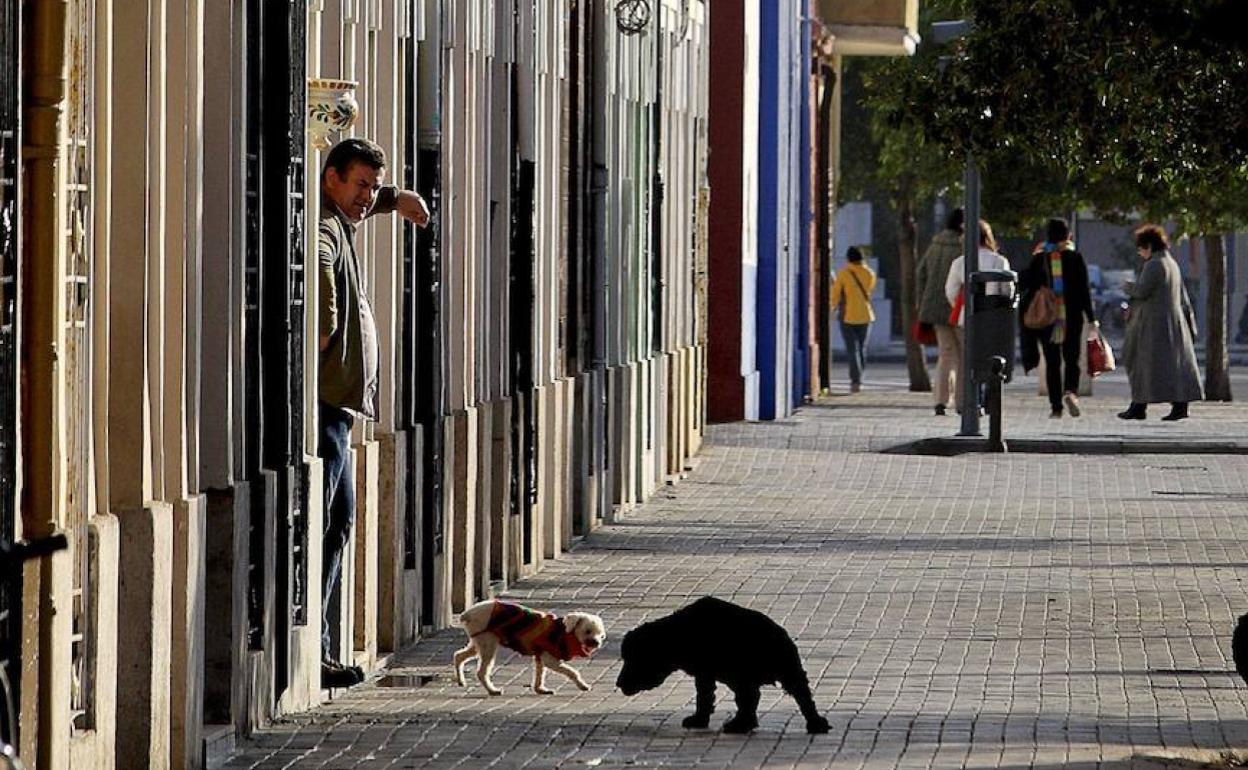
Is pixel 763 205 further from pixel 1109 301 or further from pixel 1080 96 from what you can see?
pixel 1109 301

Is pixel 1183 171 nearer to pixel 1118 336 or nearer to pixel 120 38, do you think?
pixel 120 38

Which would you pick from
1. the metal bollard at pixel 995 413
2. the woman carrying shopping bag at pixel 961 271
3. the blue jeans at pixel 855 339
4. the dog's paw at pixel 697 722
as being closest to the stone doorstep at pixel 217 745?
the dog's paw at pixel 697 722

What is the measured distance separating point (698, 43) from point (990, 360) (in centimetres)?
354

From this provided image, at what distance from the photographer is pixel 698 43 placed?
Answer: 28250mm

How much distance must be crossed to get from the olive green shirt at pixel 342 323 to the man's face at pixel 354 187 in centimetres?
5

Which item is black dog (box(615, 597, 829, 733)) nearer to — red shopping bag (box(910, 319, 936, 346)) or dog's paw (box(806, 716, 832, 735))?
dog's paw (box(806, 716, 832, 735))

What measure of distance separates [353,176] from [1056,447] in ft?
56.0

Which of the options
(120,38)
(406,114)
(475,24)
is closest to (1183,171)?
(475,24)

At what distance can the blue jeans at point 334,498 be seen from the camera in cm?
1168

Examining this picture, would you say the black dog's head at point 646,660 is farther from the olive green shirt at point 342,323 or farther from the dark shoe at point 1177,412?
the dark shoe at point 1177,412

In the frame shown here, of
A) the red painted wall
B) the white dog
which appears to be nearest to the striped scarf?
the red painted wall

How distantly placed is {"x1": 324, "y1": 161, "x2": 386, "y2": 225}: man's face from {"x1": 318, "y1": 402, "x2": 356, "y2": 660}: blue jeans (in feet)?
2.18

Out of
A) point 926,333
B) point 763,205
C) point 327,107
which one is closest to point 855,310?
point 763,205

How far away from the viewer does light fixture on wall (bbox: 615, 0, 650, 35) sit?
20.9 metres
